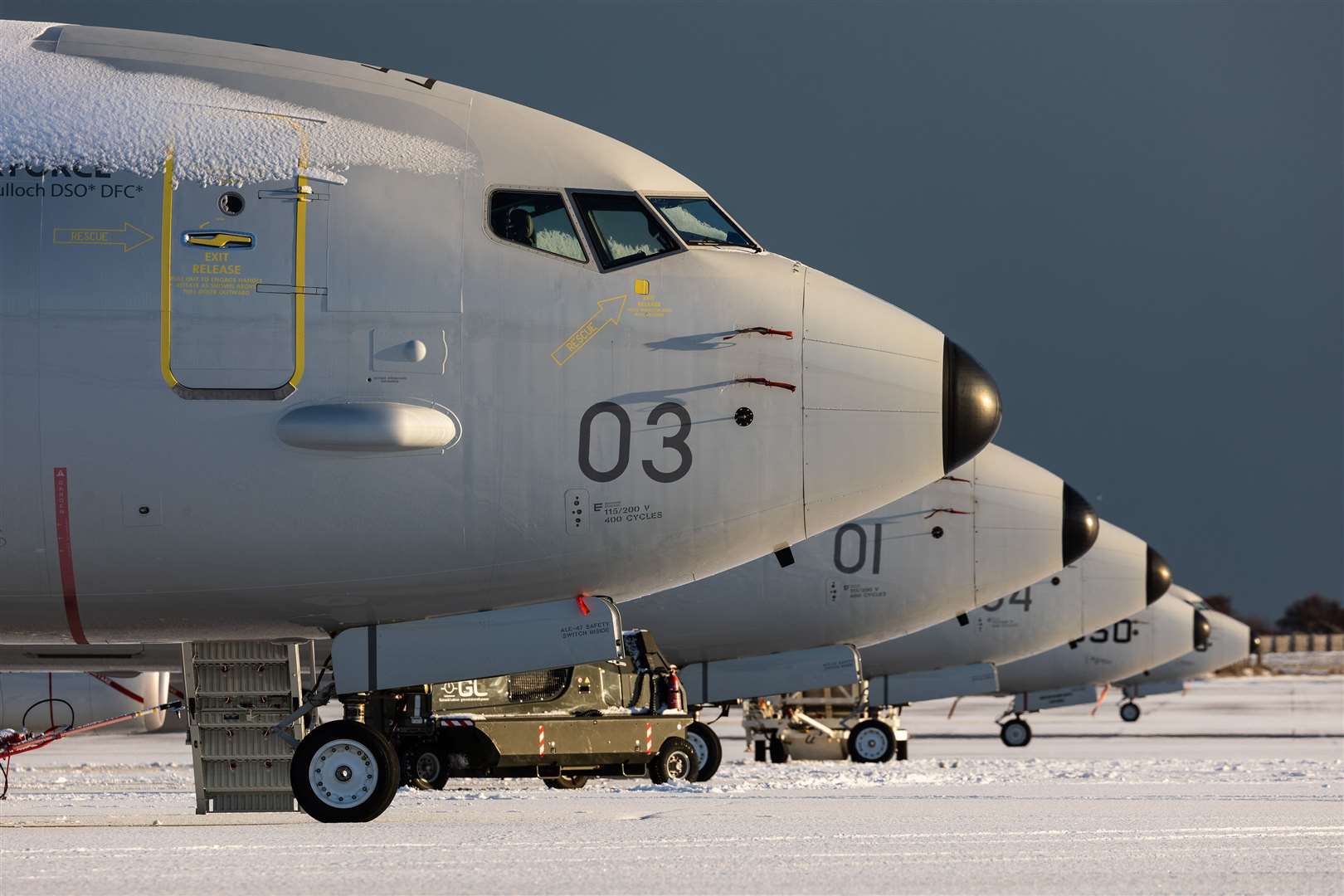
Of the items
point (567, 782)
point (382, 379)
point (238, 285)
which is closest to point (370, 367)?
point (382, 379)

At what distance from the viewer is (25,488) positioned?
12.5 meters

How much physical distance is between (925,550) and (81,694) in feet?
40.4

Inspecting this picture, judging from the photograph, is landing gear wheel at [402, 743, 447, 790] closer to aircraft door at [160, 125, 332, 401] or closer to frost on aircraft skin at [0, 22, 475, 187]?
aircraft door at [160, 125, 332, 401]

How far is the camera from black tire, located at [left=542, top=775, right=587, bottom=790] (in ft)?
69.6

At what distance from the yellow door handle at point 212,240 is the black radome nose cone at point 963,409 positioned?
518cm

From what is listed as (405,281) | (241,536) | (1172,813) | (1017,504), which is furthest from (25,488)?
(1017,504)

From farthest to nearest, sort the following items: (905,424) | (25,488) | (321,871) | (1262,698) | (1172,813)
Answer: (1262,698) < (1172,813) < (905,424) < (25,488) < (321,871)

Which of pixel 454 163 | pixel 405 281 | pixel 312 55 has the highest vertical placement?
pixel 312 55

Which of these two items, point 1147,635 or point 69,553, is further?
point 1147,635

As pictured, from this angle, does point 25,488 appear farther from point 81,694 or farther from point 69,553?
point 81,694

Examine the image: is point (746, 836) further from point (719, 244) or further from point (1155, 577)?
point (1155, 577)

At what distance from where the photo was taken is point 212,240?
41.7ft

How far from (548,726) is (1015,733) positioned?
68.6ft

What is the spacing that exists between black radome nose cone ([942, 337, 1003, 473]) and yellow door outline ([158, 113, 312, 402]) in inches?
186
